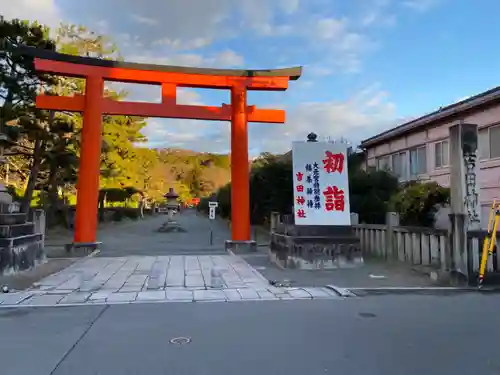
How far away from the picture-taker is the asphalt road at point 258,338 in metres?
4.05

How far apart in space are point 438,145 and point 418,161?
1.65m

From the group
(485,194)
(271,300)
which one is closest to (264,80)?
(485,194)

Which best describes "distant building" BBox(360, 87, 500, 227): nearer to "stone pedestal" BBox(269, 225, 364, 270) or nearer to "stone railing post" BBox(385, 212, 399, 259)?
"stone railing post" BBox(385, 212, 399, 259)

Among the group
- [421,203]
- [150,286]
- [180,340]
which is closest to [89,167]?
[150,286]

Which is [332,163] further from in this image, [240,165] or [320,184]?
[240,165]

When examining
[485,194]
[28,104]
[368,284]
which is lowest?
[368,284]

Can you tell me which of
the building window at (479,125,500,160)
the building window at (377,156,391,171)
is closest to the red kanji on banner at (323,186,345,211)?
the building window at (479,125,500,160)

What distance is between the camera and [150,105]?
15594 mm

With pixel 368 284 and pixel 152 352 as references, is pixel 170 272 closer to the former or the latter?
pixel 368 284

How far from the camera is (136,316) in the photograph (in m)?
6.05

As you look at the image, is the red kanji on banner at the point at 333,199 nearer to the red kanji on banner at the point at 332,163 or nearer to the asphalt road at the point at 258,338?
the red kanji on banner at the point at 332,163

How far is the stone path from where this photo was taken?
737 centimetres

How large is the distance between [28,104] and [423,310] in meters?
18.4

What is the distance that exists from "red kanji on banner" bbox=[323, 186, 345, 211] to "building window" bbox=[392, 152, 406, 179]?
9357 millimetres
